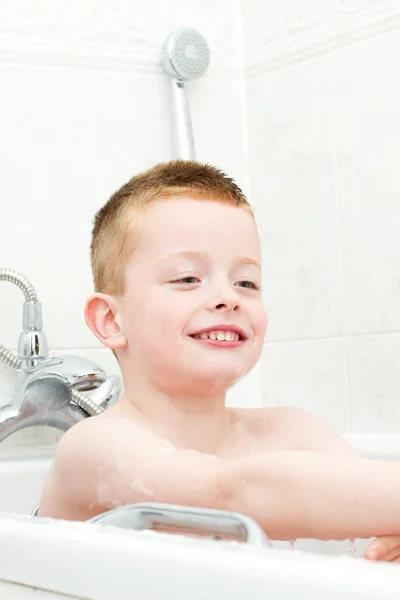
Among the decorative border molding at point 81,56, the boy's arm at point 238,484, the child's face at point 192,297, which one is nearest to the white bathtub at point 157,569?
the boy's arm at point 238,484

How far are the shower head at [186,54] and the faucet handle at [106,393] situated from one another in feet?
1.99

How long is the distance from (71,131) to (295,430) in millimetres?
855

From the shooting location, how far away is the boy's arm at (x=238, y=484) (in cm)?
71

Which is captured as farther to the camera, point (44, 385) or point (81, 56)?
point (81, 56)

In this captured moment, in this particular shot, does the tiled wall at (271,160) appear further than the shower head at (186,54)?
No

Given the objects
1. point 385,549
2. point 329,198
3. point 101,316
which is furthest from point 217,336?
point 329,198

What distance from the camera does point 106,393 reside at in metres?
1.50

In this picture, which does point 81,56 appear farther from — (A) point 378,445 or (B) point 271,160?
(A) point 378,445

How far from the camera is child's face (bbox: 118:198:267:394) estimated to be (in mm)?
1004

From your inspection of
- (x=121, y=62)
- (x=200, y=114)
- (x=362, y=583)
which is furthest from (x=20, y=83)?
(x=362, y=583)

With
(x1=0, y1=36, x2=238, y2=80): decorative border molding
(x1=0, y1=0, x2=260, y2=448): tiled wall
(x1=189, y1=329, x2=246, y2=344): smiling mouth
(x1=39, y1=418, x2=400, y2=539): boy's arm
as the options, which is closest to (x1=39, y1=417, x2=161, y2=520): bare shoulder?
(x1=39, y1=418, x2=400, y2=539): boy's arm

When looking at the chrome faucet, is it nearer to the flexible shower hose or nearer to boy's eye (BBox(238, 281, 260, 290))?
the flexible shower hose

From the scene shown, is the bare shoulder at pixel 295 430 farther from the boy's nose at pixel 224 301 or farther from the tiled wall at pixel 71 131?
the tiled wall at pixel 71 131

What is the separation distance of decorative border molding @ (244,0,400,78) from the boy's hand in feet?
3.65
